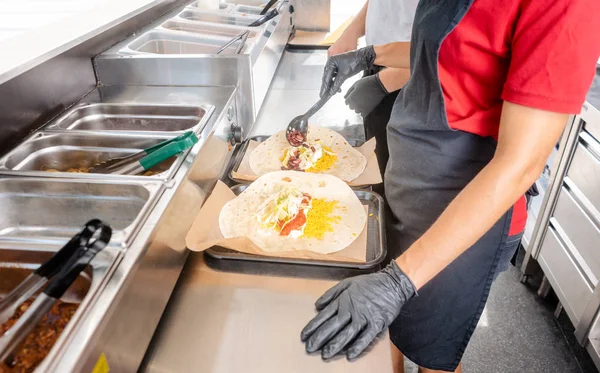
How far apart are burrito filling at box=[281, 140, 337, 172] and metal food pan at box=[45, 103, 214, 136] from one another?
368mm

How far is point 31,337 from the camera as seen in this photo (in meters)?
0.83

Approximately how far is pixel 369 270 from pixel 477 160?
0.41 meters

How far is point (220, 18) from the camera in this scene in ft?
8.30

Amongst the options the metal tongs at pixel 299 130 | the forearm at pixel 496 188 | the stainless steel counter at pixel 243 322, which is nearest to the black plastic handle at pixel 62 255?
the stainless steel counter at pixel 243 322

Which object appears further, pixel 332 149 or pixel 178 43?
pixel 178 43

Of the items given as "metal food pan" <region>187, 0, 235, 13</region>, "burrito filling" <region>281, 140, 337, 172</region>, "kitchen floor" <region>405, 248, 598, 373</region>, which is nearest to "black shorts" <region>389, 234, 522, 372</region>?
"burrito filling" <region>281, 140, 337, 172</region>

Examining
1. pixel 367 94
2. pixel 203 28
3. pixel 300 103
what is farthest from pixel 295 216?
pixel 203 28

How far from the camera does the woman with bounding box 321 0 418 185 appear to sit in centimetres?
192

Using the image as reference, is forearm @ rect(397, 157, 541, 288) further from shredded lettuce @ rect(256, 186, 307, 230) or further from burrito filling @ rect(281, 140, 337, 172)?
burrito filling @ rect(281, 140, 337, 172)

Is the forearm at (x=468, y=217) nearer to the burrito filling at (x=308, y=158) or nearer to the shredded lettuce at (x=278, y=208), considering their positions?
the shredded lettuce at (x=278, y=208)

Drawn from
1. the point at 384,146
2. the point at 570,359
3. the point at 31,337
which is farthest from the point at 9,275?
the point at 570,359

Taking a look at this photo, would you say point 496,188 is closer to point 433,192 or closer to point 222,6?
point 433,192

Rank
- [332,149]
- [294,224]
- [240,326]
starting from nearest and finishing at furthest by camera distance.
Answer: [240,326] < [294,224] < [332,149]

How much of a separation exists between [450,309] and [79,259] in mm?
1005
